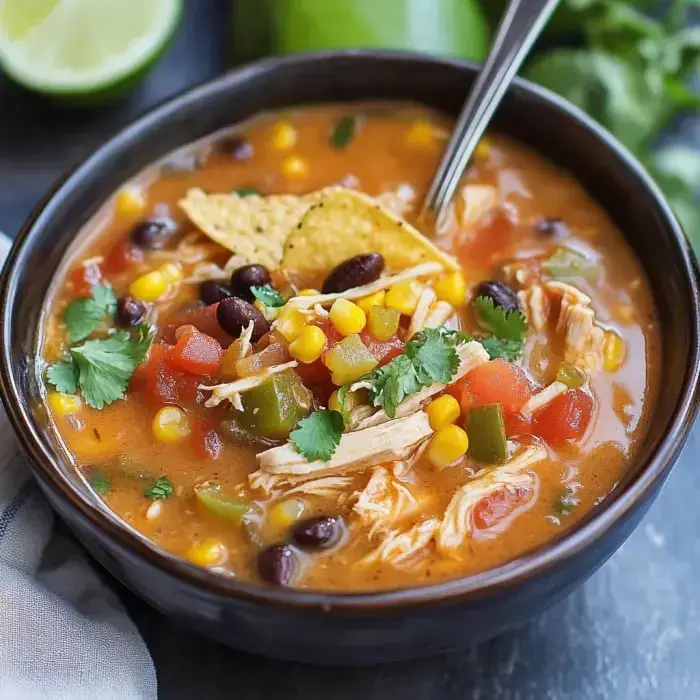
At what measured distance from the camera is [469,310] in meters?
3.55

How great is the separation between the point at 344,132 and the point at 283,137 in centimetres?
24

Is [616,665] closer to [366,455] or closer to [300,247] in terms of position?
[366,455]

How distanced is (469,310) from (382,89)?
116 cm

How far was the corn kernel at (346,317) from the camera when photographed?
10.6ft

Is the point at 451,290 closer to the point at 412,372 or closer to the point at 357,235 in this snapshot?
the point at 357,235

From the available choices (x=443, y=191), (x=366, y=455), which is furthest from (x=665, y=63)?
(x=366, y=455)

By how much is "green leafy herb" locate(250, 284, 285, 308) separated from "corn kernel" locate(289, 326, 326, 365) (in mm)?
280

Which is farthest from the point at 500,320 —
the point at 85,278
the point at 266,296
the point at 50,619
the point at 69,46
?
the point at 69,46

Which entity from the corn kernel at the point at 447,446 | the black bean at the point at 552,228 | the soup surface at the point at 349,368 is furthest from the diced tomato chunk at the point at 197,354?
the black bean at the point at 552,228

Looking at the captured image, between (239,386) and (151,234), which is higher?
(239,386)

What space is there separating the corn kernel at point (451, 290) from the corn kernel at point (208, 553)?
1120mm

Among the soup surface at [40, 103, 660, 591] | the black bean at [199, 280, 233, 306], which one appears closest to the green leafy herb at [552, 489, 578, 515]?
the soup surface at [40, 103, 660, 591]

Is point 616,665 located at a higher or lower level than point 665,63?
lower

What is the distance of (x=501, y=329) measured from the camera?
3434mm
